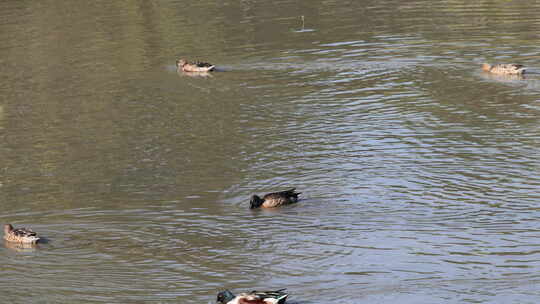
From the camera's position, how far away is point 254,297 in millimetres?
10352

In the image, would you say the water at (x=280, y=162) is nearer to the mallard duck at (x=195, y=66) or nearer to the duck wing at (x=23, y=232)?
the duck wing at (x=23, y=232)

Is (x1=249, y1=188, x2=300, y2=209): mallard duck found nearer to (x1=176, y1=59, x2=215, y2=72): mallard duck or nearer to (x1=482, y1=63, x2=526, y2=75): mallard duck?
(x1=482, y1=63, x2=526, y2=75): mallard duck

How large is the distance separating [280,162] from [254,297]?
679 cm

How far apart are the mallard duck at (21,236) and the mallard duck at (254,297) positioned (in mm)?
3424

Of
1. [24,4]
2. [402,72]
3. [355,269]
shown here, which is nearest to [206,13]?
[24,4]

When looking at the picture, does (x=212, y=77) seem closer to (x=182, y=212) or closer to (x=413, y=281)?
(x=182, y=212)

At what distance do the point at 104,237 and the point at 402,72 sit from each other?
39.7 ft

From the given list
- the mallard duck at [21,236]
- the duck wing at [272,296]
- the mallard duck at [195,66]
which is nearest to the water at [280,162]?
the mallard duck at [21,236]

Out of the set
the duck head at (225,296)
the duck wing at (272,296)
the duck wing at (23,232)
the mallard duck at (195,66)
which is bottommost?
the duck head at (225,296)

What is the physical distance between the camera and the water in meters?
11.8

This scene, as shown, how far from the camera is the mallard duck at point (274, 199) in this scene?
14.1m

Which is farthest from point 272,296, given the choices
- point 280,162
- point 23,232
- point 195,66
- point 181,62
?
point 181,62

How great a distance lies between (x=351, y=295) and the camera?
10992 mm

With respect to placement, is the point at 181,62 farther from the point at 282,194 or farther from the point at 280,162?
the point at 282,194
